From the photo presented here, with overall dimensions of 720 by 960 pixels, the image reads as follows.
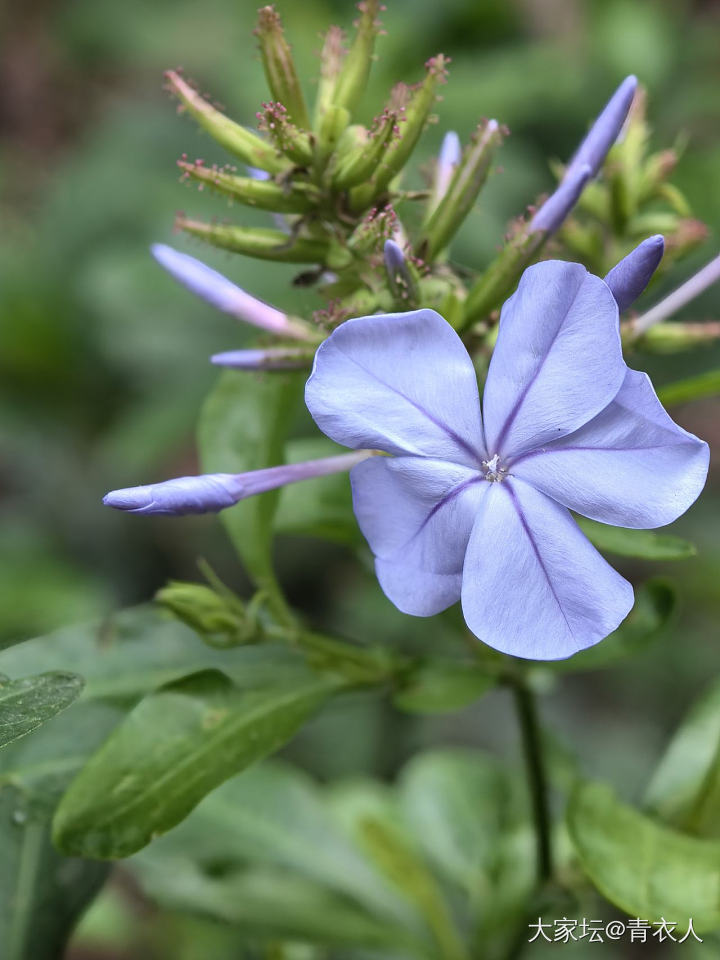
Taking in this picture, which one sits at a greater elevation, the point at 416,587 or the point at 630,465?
the point at 630,465

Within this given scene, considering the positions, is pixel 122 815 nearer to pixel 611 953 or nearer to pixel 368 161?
pixel 368 161

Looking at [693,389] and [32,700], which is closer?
[32,700]

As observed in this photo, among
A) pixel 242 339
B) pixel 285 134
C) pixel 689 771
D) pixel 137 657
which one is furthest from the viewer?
pixel 242 339

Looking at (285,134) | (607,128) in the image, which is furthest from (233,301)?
(607,128)

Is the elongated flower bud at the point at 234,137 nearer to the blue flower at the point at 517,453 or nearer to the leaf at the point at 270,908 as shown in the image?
the blue flower at the point at 517,453

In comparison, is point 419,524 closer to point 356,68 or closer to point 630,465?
point 630,465

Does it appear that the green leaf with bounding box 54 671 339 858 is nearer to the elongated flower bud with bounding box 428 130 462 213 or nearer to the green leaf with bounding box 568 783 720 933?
the green leaf with bounding box 568 783 720 933
